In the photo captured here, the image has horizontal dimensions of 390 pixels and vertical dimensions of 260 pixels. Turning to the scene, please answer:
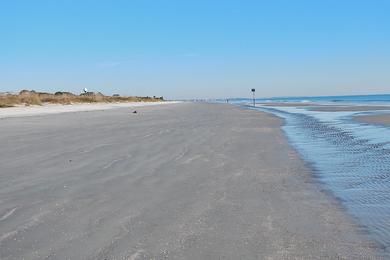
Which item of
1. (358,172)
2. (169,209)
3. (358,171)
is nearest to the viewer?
(169,209)

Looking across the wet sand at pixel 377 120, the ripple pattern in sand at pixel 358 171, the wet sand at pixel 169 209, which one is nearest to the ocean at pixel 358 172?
the ripple pattern in sand at pixel 358 171

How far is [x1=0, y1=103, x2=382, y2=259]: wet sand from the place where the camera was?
13.8 ft

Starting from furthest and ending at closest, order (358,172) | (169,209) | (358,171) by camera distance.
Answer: (358,171), (358,172), (169,209)

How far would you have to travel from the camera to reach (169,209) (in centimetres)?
572

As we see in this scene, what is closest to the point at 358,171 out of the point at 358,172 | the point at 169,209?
the point at 358,172

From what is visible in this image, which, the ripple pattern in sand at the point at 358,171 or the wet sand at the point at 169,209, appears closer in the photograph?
the wet sand at the point at 169,209

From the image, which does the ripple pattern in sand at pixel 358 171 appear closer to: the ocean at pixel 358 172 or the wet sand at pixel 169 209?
the ocean at pixel 358 172

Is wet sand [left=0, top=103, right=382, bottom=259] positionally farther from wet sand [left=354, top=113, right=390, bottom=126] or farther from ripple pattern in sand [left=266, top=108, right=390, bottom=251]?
wet sand [left=354, top=113, right=390, bottom=126]

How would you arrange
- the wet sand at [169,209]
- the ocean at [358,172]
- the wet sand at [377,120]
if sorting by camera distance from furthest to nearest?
1. the wet sand at [377,120]
2. the ocean at [358,172]
3. the wet sand at [169,209]

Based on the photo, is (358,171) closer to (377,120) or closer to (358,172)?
(358,172)

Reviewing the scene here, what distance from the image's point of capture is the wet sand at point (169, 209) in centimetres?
422

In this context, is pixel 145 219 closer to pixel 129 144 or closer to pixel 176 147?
pixel 176 147

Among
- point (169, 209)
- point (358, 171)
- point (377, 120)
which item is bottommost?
point (377, 120)

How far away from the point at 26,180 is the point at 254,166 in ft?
13.1
